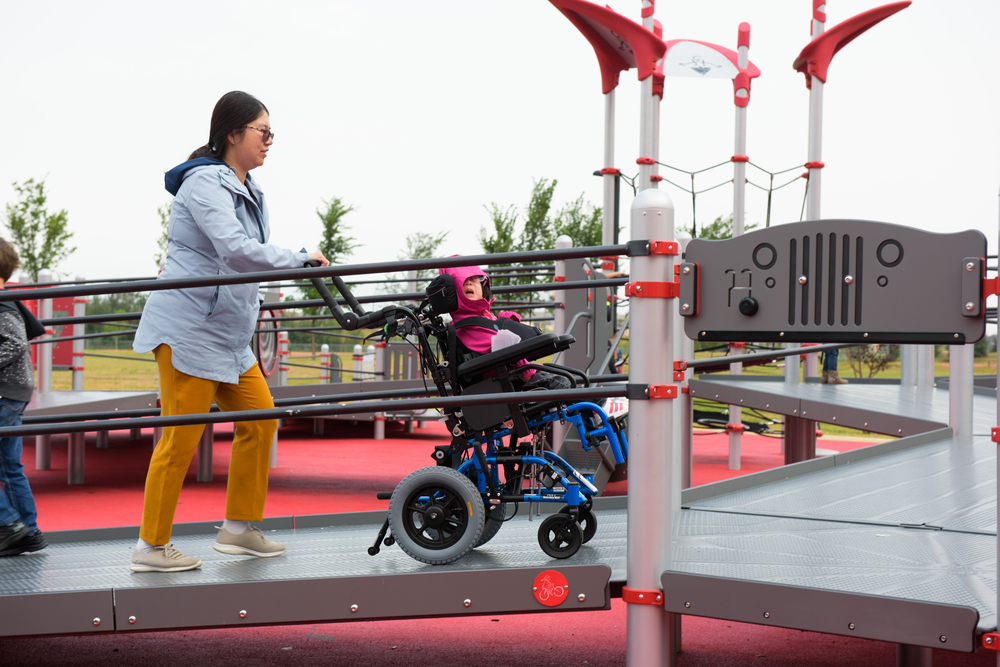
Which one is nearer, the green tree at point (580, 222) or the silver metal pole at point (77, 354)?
the silver metal pole at point (77, 354)

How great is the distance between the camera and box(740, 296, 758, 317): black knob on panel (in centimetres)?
230

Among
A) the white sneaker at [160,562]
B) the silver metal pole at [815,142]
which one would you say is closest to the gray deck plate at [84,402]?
the white sneaker at [160,562]

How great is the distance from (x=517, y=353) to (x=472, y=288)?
47 centimetres

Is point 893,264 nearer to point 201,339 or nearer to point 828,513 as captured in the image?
point 828,513

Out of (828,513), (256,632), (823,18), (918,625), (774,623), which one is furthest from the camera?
(823,18)

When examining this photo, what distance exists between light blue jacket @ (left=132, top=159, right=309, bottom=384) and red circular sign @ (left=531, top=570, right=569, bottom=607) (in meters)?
1.19

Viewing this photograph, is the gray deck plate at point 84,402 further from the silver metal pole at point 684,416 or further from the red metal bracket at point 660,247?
the red metal bracket at point 660,247

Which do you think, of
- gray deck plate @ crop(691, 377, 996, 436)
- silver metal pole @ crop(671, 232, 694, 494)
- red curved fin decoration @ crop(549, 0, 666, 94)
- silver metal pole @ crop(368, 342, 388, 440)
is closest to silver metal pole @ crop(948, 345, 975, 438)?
gray deck plate @ crop(691, 377, 996, 436)

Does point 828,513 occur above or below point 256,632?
above

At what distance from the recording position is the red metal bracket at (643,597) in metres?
2.35

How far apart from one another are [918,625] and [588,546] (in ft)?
3.59

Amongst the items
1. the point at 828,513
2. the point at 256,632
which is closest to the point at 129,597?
the point at 256,632

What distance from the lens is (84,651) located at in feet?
12.7

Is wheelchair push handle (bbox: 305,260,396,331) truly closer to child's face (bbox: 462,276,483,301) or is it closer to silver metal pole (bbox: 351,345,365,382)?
child's face (bbox: 462,276,483,301)
